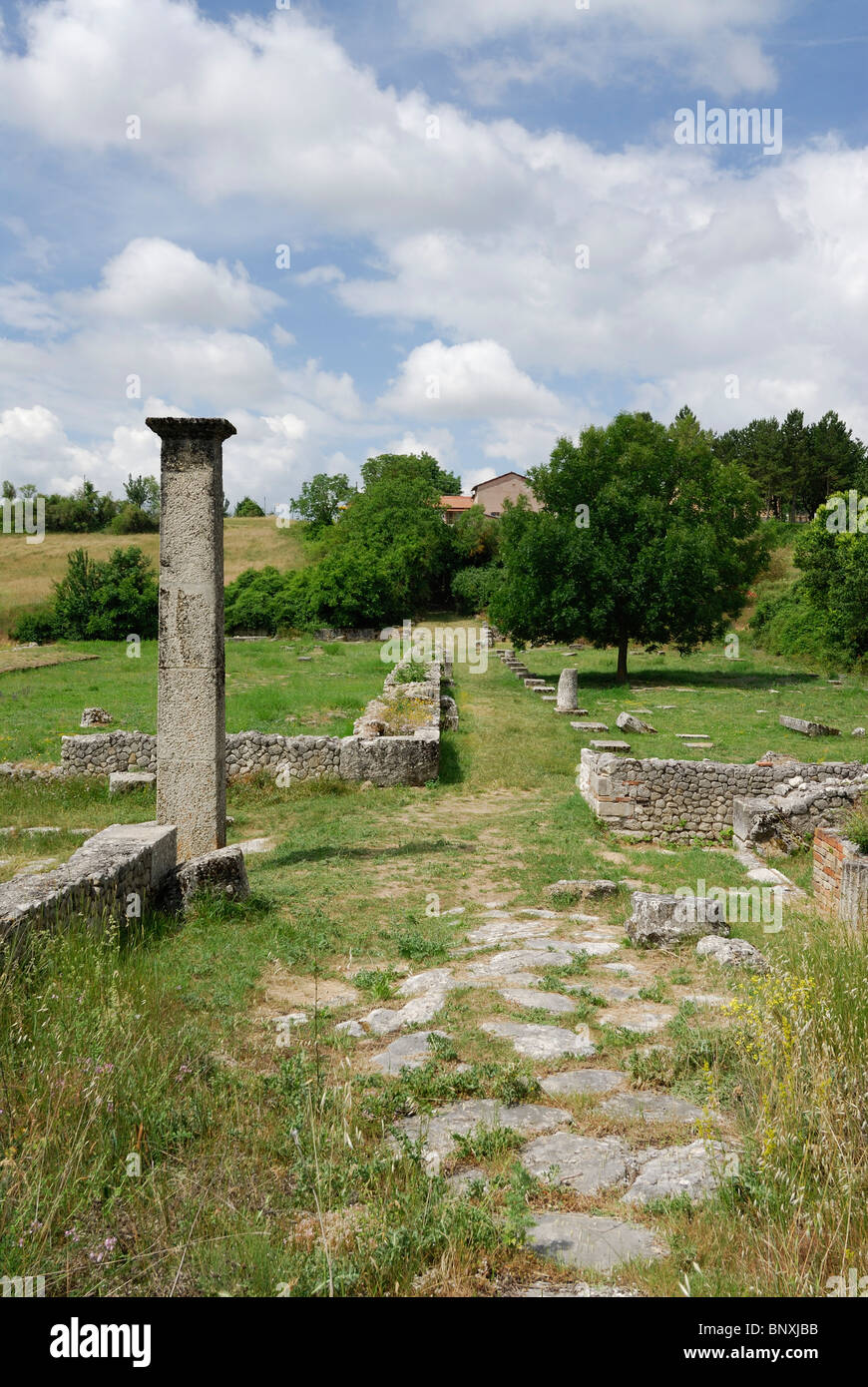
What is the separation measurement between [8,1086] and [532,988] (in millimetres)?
3120

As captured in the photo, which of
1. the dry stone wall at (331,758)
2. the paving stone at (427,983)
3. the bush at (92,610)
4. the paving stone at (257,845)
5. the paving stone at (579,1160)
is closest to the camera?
the paving stone at (579,1160)

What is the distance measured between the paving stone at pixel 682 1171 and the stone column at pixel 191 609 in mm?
5754

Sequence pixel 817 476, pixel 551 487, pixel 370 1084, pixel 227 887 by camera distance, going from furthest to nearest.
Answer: pixel 817 476, pixel 551 487, pixel 227 887, pixel 370 1084

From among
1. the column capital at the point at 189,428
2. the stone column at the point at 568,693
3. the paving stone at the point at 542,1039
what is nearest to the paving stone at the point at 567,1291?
the paving stone at the point at 542,1039

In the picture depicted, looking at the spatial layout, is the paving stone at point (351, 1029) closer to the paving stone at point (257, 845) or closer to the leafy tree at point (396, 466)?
the paving stone at point (257, 845)

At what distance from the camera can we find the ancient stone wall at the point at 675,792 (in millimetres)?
11766

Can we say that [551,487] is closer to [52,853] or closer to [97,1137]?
[52,853]

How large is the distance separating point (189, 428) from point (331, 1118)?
6.57 m

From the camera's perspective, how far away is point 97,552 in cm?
6269

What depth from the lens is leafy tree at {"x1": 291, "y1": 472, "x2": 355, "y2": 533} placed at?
74.2 meters

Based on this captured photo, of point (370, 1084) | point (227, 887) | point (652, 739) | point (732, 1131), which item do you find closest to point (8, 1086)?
point (370, 1084)

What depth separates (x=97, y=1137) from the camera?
3.35 meters

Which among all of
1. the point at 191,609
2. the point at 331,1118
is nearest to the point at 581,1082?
the point at 331,1118

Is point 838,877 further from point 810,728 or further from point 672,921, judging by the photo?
point 810,728
